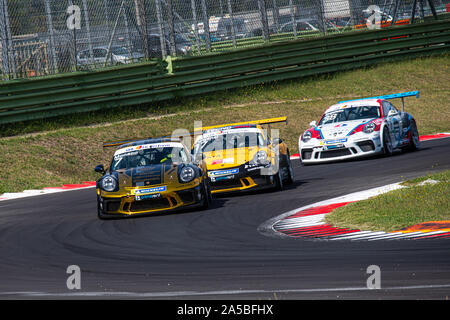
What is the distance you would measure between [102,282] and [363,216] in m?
3.50

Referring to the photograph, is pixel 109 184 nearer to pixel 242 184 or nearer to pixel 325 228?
pixel 242 184

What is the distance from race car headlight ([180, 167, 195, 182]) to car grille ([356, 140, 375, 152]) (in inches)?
216

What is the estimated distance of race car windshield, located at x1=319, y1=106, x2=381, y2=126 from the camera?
15.6m

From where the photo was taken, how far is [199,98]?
21.3m

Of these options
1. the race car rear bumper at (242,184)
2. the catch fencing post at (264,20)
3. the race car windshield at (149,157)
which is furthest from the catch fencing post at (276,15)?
the race car windshield at (149,157)

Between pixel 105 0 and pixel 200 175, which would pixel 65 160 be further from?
pixel 200 175

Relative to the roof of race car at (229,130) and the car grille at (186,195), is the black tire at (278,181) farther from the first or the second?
the car grille at (186,195)

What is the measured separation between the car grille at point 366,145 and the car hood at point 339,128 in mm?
349

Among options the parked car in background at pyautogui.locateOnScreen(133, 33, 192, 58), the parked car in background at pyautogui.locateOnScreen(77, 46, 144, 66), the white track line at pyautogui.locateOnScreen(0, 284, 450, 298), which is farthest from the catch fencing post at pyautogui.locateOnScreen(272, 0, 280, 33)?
the white track line at pyautogui.locateOnScreen(0, 284, 450, 298)

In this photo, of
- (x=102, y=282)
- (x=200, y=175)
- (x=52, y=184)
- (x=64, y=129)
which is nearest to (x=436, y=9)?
(x=64, y=129)

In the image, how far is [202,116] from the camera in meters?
20.2

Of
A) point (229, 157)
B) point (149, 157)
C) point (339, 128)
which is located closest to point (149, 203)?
point (149, 157)
